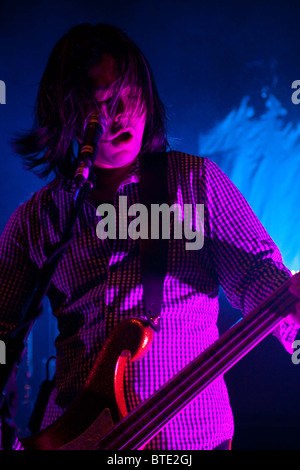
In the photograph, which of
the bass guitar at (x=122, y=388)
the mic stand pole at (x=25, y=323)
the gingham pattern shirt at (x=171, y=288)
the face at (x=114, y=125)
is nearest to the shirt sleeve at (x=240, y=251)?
the gingham pattern shirt at (x=171, y=288)

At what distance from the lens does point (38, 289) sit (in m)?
0.74

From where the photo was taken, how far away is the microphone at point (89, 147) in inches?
33.6

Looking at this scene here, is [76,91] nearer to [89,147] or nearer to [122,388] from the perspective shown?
[89,147]

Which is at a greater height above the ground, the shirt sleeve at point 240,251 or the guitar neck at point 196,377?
the shirt sleeve at point 240,251

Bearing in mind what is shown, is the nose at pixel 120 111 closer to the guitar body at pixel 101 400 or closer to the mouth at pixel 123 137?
the mouth at pixel 123 137

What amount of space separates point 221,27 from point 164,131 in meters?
0.95

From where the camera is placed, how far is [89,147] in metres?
0.92

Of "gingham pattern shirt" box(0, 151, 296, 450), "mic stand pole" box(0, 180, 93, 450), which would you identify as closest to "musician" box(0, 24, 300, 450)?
"gingham pattern shirt" box(0, 151, 296, 450)

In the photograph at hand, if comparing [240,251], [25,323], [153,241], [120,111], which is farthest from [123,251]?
[25,323]

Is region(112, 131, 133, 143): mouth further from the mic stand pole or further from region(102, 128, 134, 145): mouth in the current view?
the mic stand pole

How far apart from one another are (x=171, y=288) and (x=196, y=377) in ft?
0.93

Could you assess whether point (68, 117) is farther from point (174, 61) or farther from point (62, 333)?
point (174, 61)

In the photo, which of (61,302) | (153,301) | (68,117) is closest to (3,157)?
(68,117)

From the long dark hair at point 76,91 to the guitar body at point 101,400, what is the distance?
0.70m
